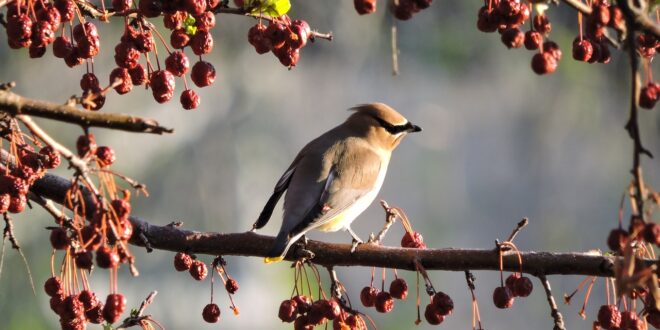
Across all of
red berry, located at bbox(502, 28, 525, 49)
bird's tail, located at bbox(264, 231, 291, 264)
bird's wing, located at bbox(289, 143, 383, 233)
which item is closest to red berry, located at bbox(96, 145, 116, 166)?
bird's tail, located at bbox(264, 231, 291, 264)

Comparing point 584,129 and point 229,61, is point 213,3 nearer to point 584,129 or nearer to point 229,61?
point 229,61

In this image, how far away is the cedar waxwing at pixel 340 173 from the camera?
268cm

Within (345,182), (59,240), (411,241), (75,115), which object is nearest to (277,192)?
(345,182)

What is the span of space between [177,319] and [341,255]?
219 inches

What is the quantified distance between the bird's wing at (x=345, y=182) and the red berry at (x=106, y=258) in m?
1.18

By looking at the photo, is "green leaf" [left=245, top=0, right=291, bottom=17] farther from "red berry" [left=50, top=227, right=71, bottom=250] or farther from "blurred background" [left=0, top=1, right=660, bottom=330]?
"blurred background" [left=0, top=1, right=660, bottom=330]

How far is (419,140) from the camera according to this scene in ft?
29.3

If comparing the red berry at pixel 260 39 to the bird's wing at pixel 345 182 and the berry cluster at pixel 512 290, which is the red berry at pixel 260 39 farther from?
the bird's wing at pixel 345 182

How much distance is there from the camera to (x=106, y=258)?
4.48 ft

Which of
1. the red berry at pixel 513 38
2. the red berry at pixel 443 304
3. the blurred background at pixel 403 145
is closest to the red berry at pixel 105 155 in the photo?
the red berry at pixel 513 38

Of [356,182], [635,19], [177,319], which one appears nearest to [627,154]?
[177,319]

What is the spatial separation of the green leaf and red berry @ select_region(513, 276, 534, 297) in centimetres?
68

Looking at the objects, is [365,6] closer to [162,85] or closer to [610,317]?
[162,85]

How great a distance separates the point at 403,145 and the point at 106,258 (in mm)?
7501
